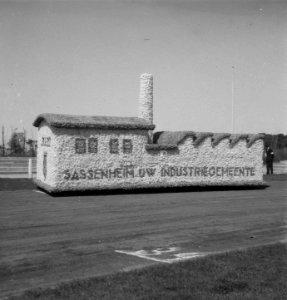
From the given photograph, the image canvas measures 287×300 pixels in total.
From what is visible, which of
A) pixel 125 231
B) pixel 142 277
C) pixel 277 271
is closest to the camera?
pixel 142 277

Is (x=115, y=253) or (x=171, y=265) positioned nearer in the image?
(x=171, y=265)

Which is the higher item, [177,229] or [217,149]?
[217,149]

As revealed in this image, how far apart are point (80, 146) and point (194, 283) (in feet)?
45.1

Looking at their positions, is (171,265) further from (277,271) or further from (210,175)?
(210,175)

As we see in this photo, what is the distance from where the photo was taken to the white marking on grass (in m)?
8.42

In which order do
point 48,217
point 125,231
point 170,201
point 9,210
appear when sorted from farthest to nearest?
1. point 170,201
2. point 9,210
3. point 48,217
4. point 125,231

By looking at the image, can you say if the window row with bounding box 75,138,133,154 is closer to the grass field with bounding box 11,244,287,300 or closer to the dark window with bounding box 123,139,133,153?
the dark window with bounding box 123,139,133,153

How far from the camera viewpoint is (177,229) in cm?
1159

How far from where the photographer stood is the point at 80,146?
65.4 feet

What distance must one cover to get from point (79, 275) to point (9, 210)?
25.4 ft

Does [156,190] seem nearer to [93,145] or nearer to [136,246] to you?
[93,145]

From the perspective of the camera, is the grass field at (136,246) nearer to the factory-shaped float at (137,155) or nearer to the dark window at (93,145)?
A: the factory-shaped float at (137,155)

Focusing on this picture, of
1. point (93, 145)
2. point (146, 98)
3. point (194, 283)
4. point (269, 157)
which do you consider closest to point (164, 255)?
point (194, 283)

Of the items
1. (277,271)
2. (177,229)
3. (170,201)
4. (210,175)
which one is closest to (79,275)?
(277,271)
